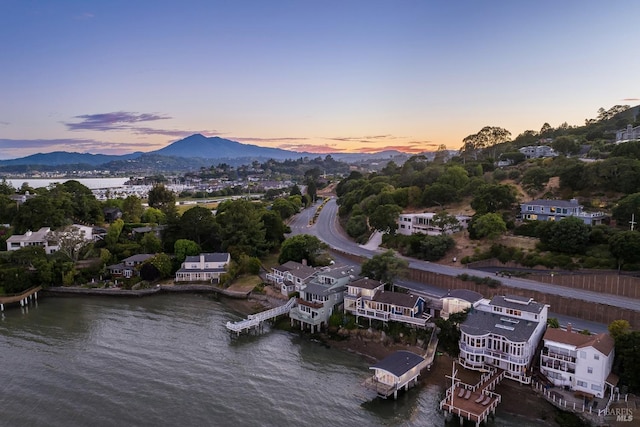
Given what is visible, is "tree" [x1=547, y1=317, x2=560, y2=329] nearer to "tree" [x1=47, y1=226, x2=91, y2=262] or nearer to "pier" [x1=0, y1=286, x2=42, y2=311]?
"pier" [x1=0, y1=286, x2=42, y2=311]

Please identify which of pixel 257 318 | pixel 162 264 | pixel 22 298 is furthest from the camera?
pixel 162 264

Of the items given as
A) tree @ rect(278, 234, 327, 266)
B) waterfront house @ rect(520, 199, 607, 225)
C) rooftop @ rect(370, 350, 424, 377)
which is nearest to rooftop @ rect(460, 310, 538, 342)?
rooftop @ rect(370, 350, 424, 377)

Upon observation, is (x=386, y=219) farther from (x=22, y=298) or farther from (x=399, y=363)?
(x=22, y=298)

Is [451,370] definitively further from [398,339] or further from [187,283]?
[187,283]

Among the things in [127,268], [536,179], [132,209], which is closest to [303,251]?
[127,268]

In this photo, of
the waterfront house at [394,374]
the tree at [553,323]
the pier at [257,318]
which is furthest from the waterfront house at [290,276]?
the tree at [553,323]

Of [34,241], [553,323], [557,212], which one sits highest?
[557,212]
